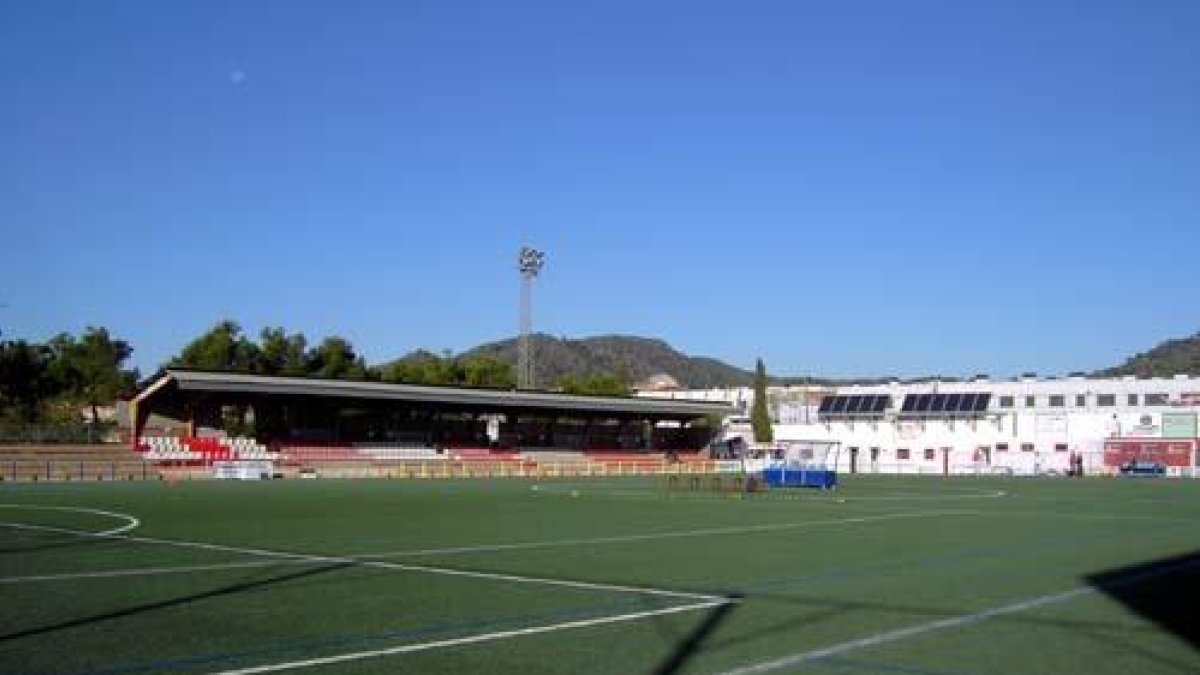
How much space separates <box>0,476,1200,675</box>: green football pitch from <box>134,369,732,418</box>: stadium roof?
37235 millimetres

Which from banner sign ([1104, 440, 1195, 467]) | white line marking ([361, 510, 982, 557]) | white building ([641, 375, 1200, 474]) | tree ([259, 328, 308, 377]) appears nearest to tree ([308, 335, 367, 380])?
tree ([259, 328, 308, 377])

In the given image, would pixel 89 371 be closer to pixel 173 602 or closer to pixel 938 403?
pixel 938 403

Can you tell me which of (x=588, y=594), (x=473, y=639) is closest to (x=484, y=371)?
(x=588, y=594)

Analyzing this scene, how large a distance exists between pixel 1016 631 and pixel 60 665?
9.03 m

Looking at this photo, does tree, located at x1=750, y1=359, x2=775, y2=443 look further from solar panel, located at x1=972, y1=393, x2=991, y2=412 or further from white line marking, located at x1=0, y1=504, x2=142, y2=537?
white line marking, located at x1=0, y1=504, x2=142, y2=537

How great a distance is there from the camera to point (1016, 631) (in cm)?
1316

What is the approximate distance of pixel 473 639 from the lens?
12.0 m

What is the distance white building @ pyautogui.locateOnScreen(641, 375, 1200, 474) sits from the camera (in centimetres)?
9750

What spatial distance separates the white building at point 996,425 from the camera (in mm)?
97500

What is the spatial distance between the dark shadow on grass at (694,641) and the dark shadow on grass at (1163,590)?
15.0 ft

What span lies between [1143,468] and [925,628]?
284 ft

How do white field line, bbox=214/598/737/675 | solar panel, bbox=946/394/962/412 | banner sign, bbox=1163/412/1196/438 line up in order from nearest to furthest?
white field line, bbox=214/598/737/675
banner sign, bbox=1163/412/1196/438
solar panel, bbox=946/394/962/412

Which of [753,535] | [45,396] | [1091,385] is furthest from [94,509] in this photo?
[1091,385]

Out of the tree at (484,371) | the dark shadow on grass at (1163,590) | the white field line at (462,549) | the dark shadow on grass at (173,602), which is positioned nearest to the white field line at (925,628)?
the dark shadow on grass at (1163,590)
